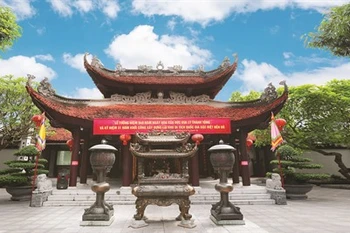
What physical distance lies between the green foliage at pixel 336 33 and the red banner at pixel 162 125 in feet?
18.1

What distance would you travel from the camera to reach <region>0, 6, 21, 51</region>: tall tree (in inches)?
342

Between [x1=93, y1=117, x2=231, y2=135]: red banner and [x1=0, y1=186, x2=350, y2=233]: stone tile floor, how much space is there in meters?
3.40

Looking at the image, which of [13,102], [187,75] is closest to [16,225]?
[187,75]

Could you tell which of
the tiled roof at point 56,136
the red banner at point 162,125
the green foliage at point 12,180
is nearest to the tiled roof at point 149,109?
the red banner at point 162,125

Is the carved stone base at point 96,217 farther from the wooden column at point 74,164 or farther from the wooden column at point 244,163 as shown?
the wooden column at point 244,163

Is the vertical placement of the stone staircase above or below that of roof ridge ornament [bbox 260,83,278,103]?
below

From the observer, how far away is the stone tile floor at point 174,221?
→ 5340 millimetres

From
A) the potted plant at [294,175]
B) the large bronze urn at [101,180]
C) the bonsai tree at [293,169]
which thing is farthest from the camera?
the bonsai tree at [293,169]

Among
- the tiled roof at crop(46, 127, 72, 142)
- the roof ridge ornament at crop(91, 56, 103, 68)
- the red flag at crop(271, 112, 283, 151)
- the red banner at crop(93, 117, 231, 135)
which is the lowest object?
the red flag at crop(271, 112, 283, 151)

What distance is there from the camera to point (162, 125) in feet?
33.9

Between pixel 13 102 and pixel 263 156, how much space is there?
21.0 meters

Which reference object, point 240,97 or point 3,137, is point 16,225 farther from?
point 240,97

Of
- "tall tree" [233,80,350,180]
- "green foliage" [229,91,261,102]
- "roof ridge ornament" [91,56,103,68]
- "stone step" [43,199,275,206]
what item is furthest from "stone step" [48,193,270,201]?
"green foliage" [229,91,261,102]

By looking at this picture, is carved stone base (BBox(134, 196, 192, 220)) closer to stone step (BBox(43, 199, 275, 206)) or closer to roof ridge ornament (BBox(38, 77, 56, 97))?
stone step (BBox(43, 199, 275, 206))
